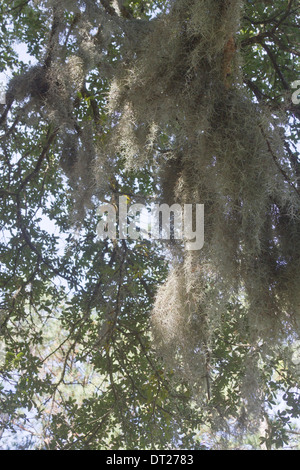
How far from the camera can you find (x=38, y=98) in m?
2.20

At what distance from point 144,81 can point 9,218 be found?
1.78m

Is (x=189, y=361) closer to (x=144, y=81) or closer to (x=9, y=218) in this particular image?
(x=144, y=81)

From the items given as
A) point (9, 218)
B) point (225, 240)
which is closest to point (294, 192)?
point (225, 240)

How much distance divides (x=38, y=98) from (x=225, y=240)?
122cm

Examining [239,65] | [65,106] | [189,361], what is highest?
[65,106]
